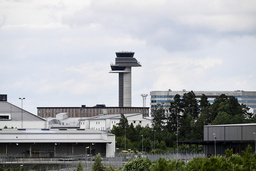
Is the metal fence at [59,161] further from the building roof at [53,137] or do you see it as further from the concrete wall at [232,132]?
the building roof at [53,137]

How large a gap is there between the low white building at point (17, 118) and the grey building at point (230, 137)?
191 ft

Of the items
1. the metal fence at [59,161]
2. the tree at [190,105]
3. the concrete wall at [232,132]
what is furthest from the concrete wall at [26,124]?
the concrete wall at [232,132]

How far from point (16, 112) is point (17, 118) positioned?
2718mm

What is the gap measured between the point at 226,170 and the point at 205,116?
111m

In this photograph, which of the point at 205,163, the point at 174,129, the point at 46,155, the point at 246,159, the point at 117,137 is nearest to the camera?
the point at 205,163

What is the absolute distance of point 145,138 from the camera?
16462 centimetres

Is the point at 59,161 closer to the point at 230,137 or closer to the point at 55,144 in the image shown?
the point at 55,144

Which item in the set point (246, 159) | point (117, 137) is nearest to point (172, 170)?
point (246, 159)

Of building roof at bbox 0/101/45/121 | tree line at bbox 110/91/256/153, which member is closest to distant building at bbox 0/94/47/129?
building roof at bbox 0/101/45/121

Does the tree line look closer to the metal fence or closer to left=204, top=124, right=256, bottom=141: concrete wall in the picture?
left=204, top=124, right=256, bottom=141: concrete wall

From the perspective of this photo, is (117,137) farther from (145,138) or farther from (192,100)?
(192,100)

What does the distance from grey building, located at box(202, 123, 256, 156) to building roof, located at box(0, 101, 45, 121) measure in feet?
199

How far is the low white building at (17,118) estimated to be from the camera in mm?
165625

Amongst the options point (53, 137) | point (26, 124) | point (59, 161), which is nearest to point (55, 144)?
point (53, 137)
